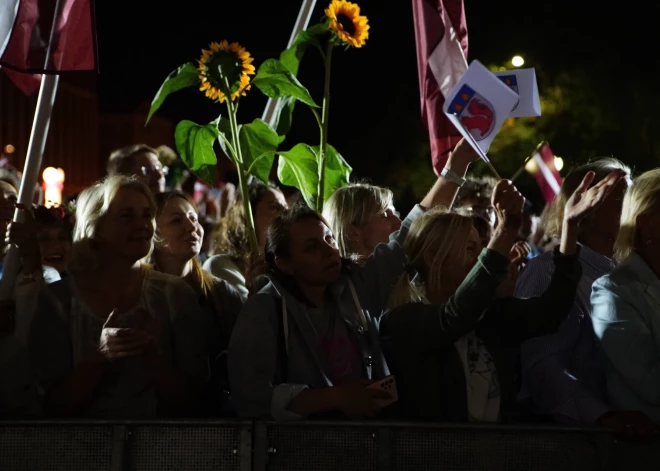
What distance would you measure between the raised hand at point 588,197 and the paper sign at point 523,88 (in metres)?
0.91

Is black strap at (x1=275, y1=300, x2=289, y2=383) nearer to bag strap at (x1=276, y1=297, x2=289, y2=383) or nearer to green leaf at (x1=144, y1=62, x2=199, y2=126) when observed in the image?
bag strap at (x1=276, y1=297, x2=289, y2=383)

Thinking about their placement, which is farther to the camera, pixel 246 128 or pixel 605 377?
pixel 246 128

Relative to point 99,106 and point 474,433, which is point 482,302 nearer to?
point 474,433

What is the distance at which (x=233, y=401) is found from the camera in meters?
4.37

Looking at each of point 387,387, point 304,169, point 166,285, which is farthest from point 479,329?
point 304,169

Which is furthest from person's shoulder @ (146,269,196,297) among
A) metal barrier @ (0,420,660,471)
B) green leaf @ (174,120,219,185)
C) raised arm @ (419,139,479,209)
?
green leaf @ (174,120,219,185)

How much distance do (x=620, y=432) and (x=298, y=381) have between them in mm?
1194

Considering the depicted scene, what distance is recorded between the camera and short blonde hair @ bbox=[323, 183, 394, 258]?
19.4 feet

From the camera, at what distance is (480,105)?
516 centimetres

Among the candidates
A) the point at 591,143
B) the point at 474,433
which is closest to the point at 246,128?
the point at 474,433

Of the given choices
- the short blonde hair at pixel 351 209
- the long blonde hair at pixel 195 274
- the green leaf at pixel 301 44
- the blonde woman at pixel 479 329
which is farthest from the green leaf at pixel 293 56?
the blonde woman at pixel 479 329

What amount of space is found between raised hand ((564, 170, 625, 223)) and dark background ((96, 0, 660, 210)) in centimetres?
1768

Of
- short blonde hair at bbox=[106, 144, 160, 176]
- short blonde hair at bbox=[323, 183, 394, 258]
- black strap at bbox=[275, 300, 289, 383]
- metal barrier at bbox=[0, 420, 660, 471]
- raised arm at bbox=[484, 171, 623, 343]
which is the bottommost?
metal barrier at bbox=[0, 420, 660, 471]

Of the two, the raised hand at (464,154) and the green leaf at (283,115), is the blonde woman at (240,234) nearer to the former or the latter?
the green leaf at (283,115)
